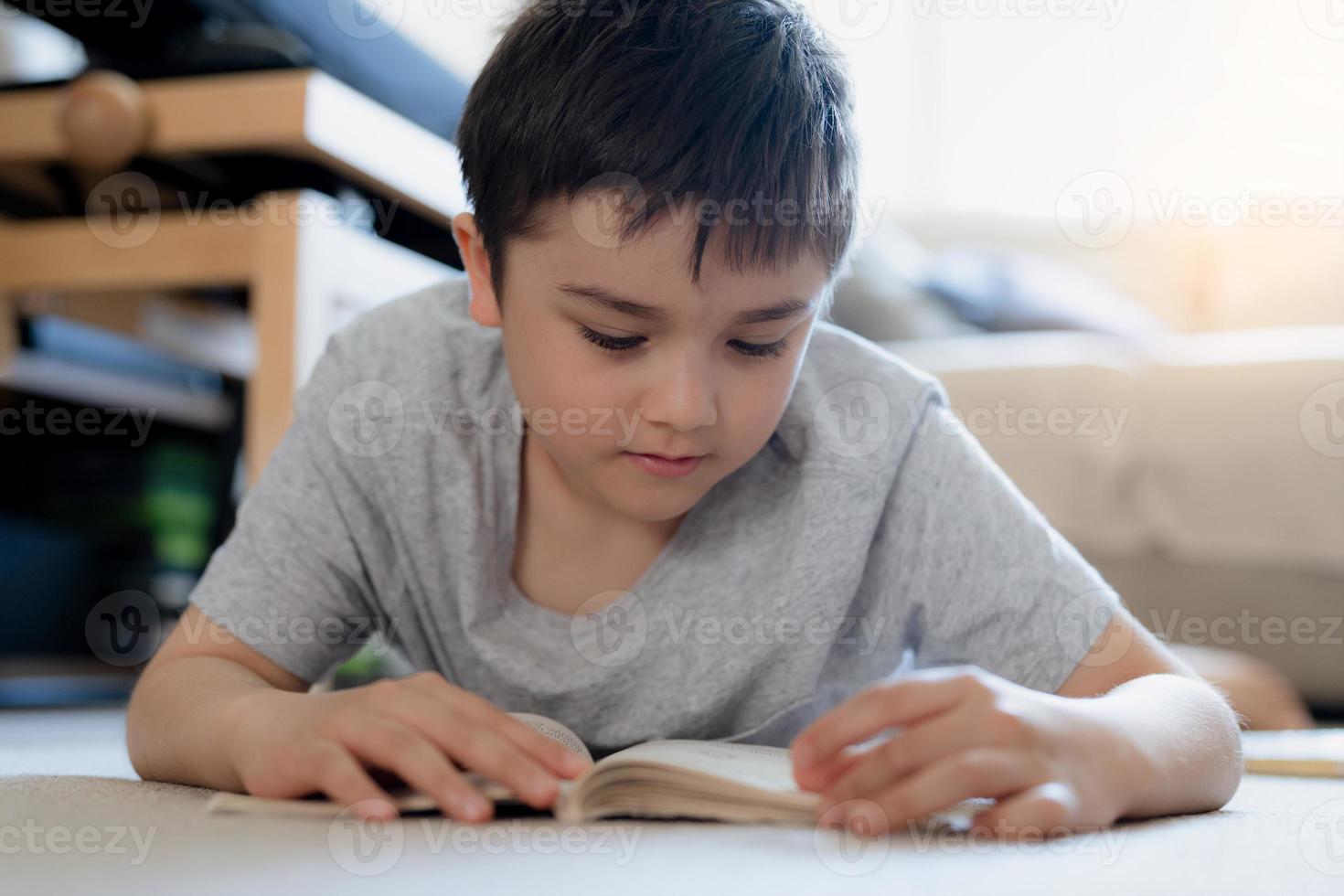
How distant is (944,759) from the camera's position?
1.72 feet

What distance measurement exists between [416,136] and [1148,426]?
38.2 inches

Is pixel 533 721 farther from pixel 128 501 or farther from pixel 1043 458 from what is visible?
pixel 128 501

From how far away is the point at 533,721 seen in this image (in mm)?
676

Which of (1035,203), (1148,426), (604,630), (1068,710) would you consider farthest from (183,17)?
(1035,203)
